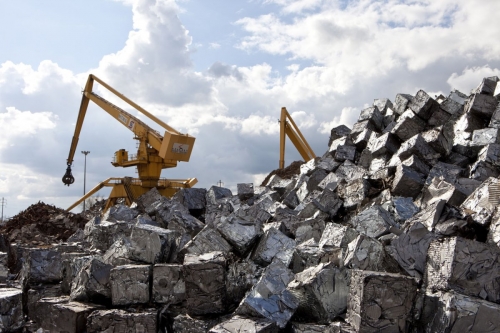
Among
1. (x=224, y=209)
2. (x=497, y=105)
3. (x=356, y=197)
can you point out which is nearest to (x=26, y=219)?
(x=224, y=209)

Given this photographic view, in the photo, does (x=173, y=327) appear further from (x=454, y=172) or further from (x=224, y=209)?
(x=454, y=172)

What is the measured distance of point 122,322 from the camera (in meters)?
4.46

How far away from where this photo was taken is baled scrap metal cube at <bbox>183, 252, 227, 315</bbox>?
4461 millimetres

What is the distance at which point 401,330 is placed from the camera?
3.83m

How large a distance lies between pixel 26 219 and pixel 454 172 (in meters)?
11.5

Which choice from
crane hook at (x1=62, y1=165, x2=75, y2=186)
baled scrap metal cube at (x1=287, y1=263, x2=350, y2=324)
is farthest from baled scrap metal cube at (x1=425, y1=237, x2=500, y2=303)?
crane hook at (x1=62, y1=165, x2=75, y2=186)

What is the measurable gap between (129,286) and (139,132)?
969 centimetres

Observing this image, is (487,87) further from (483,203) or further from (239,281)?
Result: (239,281)

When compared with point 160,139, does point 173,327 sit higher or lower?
lower

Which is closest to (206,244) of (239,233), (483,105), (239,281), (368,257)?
(239,233)

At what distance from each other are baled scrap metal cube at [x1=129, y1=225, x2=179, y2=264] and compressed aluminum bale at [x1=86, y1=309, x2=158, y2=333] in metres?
0.89

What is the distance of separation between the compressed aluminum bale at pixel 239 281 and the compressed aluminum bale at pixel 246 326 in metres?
0.76

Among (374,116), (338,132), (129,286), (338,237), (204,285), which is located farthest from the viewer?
(338,132)

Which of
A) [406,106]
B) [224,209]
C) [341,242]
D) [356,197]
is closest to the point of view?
[341,242]
